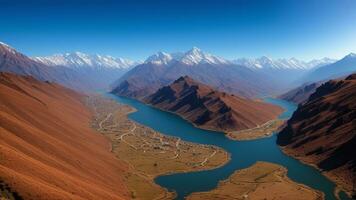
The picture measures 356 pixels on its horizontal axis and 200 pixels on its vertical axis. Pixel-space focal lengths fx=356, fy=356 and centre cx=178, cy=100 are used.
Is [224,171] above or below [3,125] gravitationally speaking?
below

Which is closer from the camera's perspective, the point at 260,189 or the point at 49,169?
the point at 49,169

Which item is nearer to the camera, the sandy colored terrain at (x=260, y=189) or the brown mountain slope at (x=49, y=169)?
the brown mountain slope at (x=49, y=169)

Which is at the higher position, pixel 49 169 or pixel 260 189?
pixel 49 169

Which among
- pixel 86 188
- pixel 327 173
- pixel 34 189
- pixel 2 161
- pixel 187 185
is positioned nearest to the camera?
pixel 34 189

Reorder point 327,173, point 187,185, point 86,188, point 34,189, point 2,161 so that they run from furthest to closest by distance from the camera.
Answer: point 327,173 → point 187,185 → point 86,188 → point 2,161 → point 34,189

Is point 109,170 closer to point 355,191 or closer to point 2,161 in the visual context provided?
point 2,161

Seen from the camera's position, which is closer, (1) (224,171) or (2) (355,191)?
(2) (355,191)

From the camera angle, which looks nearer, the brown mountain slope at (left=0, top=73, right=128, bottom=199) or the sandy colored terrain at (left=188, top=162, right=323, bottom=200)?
the brown mountain slope at (left=0, top=73, right=128, bottom=199)

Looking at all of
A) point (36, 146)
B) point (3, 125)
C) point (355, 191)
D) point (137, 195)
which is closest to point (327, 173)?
point (355, 191)
